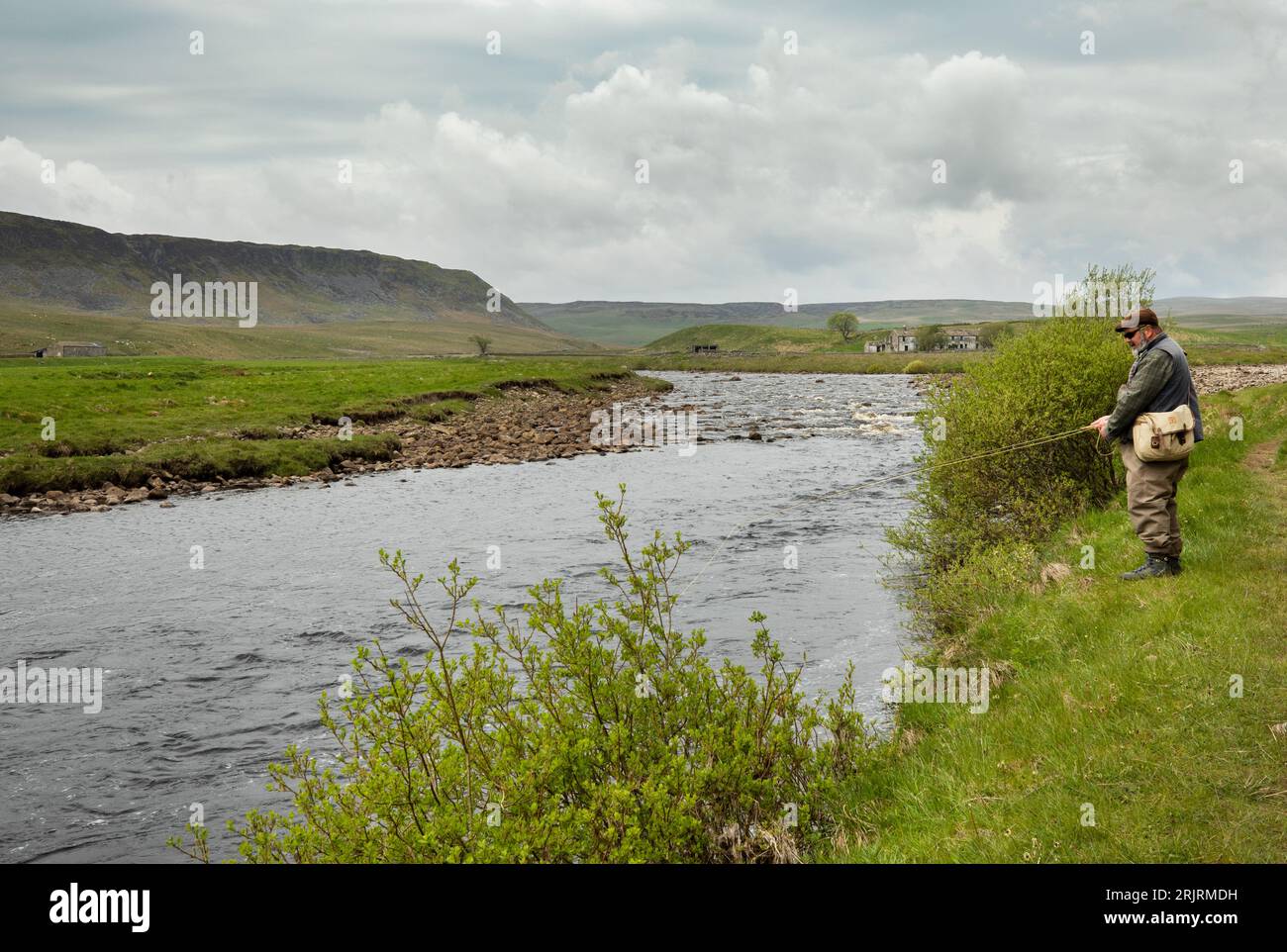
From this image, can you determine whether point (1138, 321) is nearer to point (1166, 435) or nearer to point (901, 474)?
point (1166, 435)

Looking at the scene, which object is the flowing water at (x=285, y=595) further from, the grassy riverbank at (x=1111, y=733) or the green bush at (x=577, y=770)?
the green bush at (x=577, y=770)

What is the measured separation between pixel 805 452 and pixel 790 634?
27.5m

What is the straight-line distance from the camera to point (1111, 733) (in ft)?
23.6

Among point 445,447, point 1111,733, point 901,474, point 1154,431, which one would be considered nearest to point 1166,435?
point 1154,431

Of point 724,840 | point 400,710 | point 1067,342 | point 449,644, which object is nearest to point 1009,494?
point 1067,342

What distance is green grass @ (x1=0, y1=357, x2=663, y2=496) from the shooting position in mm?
33156

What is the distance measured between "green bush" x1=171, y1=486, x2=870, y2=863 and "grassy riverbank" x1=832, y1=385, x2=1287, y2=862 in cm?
75

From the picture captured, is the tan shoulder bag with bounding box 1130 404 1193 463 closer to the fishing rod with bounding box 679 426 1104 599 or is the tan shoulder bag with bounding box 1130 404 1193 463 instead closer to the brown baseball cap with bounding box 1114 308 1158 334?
the fishing rod with bounding box 679 426 1104 599

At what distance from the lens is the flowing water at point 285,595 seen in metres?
10.4

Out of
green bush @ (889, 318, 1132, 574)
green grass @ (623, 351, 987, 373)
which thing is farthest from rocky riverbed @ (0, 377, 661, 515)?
green grass @ (623, 351, 987, 373)

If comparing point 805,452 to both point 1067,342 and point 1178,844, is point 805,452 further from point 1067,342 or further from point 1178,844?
point 1178,844

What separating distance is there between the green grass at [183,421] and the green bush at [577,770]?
30.8m

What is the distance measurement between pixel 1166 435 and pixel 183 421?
4394 centimetres

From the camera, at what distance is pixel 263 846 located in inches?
228
